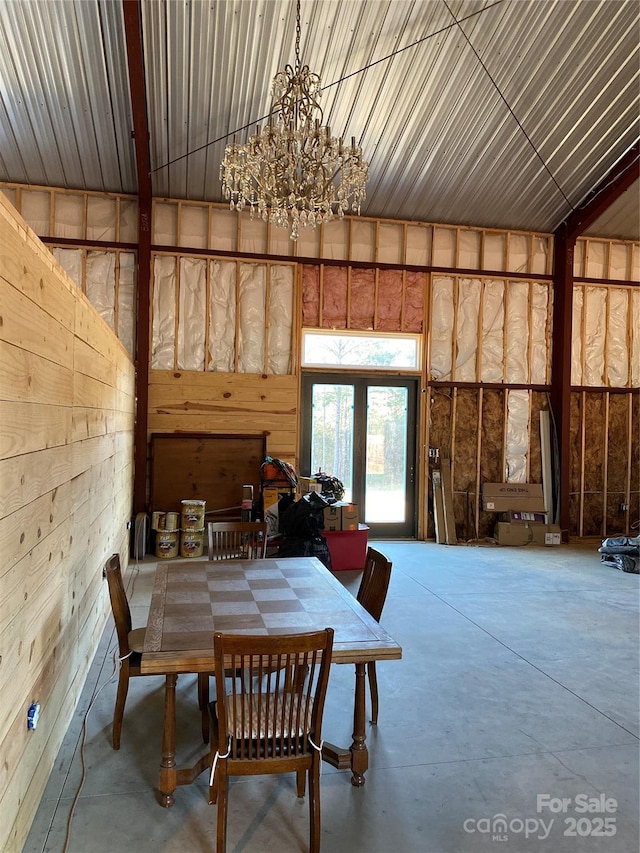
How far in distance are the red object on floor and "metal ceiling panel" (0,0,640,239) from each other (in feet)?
14.7

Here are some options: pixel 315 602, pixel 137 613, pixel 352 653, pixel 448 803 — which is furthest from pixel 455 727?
pixel 137 613

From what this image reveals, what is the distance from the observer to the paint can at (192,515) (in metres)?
6.63

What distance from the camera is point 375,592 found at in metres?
3.06

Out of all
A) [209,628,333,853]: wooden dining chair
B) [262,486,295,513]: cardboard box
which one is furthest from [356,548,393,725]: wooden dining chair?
[262,486,295,513]: cardboard box

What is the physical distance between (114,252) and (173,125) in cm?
175

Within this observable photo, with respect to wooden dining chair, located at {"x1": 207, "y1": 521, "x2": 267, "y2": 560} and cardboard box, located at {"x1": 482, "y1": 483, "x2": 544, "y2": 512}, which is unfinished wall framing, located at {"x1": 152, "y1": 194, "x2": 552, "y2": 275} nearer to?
cardboard box, located at {"x1": 482, "y1": 483, "x2": 544, "y2": 512}

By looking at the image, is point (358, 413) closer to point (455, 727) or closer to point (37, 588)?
point (455, 727)

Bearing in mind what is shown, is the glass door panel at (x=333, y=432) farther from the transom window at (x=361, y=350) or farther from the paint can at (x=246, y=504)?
the paint can at (x=246, y=504)

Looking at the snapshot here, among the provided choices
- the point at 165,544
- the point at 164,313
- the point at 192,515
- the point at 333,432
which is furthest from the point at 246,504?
the point at 164,313

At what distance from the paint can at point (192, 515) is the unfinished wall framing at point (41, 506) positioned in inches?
113

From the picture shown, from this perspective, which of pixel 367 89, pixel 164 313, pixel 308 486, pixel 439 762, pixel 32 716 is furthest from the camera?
pixel 164 313

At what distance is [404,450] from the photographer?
813 centimetres

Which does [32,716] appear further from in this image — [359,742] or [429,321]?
[429,321]

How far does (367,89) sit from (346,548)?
16.6 feet
